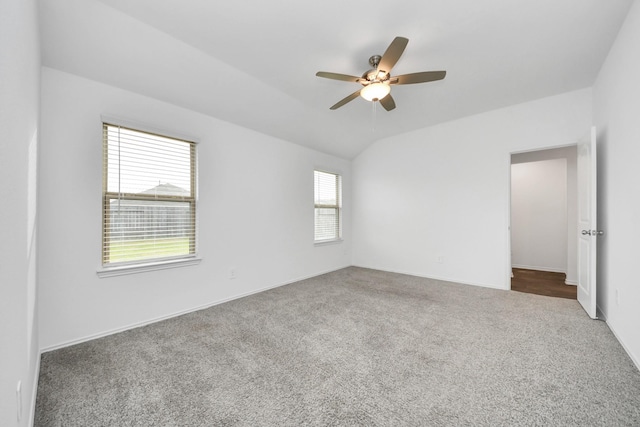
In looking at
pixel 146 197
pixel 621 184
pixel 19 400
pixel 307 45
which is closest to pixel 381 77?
pixel 307 45

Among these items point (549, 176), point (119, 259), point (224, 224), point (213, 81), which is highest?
point (213, 81)

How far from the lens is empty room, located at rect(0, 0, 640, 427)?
1532 millimetres

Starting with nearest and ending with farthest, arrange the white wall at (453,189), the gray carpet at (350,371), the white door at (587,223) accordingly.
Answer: the gray carpet at (350,371), the white door at (587,223), the white wall at (453,189)

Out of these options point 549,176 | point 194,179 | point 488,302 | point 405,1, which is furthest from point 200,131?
point 549,176

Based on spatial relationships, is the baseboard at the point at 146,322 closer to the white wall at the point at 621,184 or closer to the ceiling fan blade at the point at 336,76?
the ceiling fan blade at the point at 336,76

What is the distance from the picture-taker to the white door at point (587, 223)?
268 centimetres

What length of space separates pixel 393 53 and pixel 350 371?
95.3 inches

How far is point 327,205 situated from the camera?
521 cm

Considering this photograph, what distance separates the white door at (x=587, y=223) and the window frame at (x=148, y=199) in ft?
14.3

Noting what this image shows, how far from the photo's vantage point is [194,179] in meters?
3.16

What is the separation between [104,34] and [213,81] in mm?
936

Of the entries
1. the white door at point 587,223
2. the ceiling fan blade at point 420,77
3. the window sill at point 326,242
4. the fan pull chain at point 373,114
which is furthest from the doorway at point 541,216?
the ceiling fan blade at point 420,77

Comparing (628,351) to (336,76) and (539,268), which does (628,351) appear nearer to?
(336,76)

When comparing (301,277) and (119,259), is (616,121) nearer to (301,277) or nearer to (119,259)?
(301,277)
